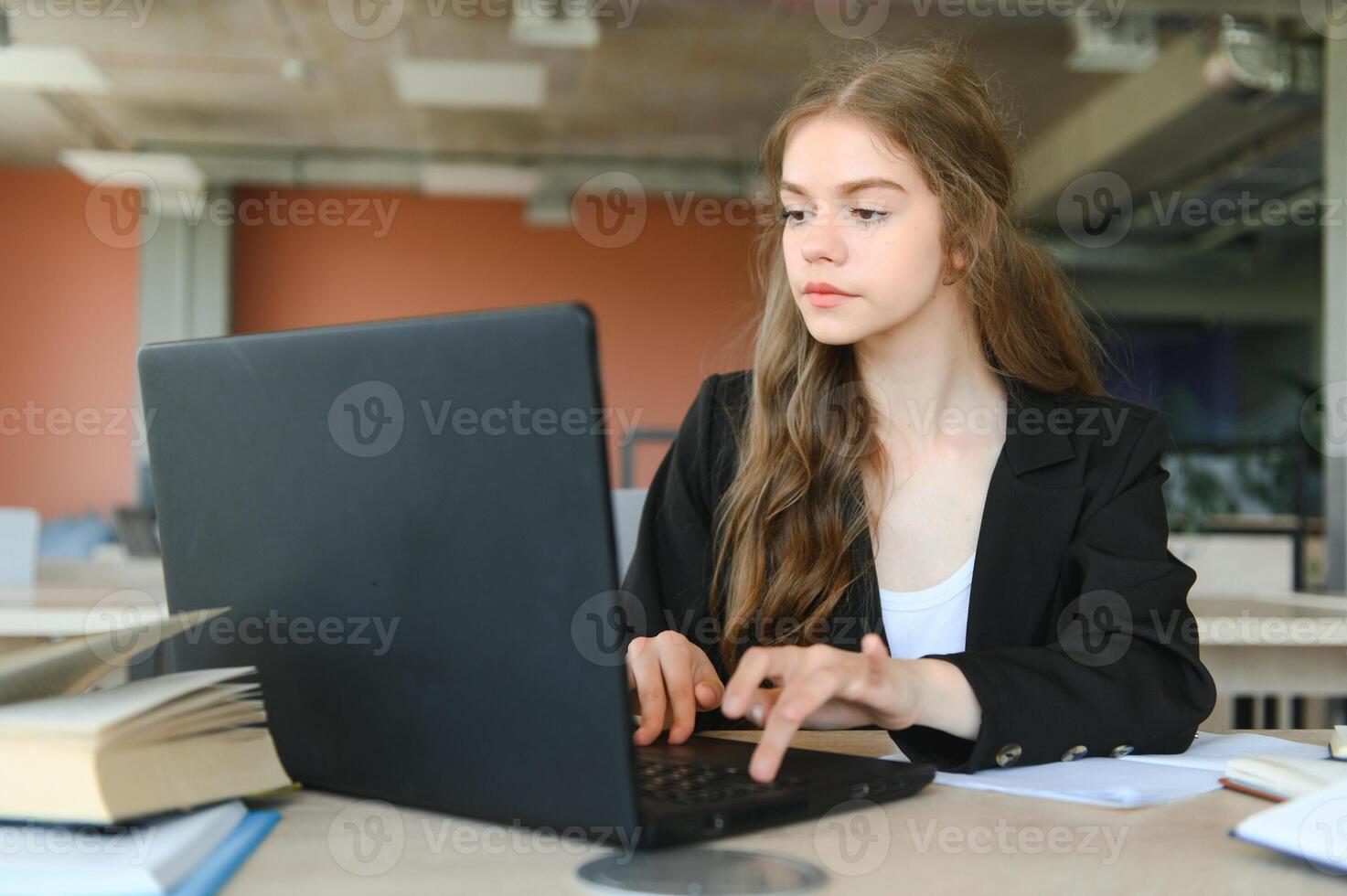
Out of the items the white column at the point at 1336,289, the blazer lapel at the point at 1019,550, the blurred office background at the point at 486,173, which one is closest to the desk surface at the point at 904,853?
the blazer lapel at the point at 1019,550

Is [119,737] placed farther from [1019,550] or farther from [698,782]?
[1019,550]

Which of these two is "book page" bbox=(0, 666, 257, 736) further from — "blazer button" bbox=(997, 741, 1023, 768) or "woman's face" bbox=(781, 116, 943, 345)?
"woman's face" bbox=(781, 116, 943, 345)

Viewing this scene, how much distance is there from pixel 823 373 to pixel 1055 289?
1.06 feet

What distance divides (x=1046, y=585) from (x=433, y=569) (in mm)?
816

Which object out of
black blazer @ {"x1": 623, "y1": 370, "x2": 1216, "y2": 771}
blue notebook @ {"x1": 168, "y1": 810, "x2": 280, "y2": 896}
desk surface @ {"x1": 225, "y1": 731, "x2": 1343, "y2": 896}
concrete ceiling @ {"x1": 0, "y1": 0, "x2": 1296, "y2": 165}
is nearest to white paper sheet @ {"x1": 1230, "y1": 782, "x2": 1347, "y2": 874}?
desk surface @ {"x1": 225, "y1": 731, "x2": 1343, "y2": 896}

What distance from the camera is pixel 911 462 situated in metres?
1.43

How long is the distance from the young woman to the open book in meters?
0.34

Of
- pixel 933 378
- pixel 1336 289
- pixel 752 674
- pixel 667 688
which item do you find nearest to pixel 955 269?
pixel 933 378

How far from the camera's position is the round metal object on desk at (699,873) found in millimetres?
592

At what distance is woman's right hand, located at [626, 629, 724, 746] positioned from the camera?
985 millimetres

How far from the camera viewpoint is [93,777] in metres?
0.63

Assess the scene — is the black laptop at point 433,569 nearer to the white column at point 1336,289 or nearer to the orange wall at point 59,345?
the white column at point 1336,289

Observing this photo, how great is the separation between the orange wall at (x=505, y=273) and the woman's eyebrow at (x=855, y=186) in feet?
23.2

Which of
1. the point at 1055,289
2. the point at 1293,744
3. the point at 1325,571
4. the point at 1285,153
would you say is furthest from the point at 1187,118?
the point at 1293,744
